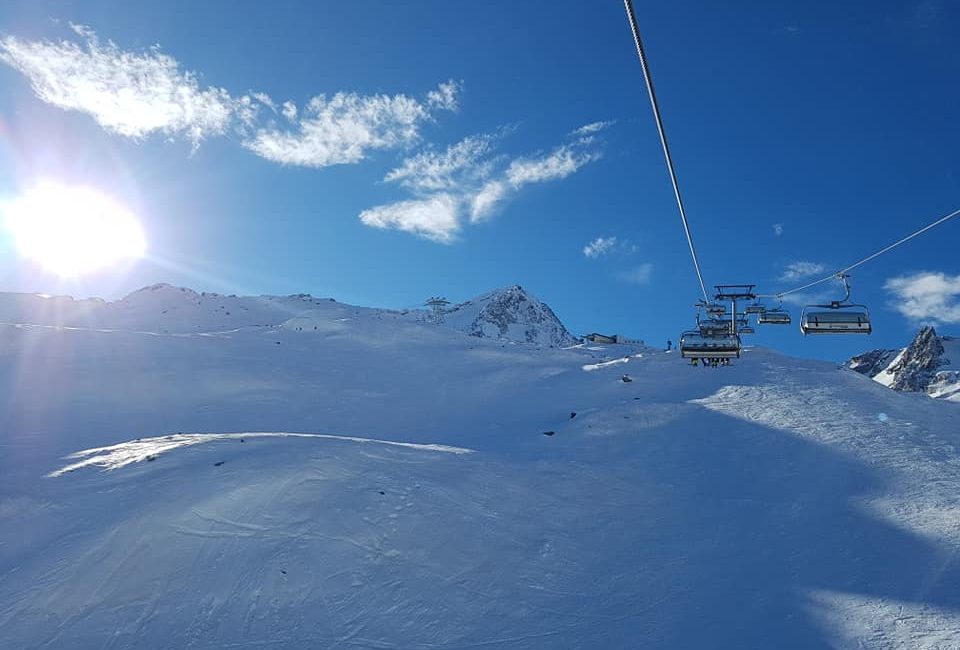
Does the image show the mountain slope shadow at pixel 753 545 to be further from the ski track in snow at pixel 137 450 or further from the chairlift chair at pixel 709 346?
the ski track in snow at pixel 137 450

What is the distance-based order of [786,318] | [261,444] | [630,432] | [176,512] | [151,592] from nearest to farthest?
[151,592] → [176,512] → [261,444] → [630,432] → [786,318]

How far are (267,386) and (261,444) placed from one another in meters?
10.7

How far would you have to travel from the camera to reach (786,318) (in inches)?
882

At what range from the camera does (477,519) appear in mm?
11750

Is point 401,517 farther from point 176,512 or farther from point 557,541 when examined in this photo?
point 176,512

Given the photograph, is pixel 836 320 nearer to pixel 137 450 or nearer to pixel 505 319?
pixel 137 450

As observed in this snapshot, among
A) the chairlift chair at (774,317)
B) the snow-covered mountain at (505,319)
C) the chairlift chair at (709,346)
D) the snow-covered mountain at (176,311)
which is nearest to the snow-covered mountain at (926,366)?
the snow-covered mountain at (505,319)

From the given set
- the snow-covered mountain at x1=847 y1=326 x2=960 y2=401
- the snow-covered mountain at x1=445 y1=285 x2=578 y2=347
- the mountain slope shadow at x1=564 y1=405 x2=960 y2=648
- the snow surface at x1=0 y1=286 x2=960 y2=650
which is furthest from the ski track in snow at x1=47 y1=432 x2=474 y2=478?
the snow-covered mountain at x1=445 y1=285 x2=578 y2=347

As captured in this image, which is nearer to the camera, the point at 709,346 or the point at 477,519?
the point at 477,519

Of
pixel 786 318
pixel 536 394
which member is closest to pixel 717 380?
pixel 786 318

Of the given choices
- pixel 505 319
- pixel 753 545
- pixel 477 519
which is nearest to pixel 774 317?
pixel 753 545

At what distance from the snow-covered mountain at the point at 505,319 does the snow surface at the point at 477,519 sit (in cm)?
13883

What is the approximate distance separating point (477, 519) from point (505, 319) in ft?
557

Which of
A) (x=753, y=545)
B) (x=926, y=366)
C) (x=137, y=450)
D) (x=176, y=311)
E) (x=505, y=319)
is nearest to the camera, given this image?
(x=753, y=545)
